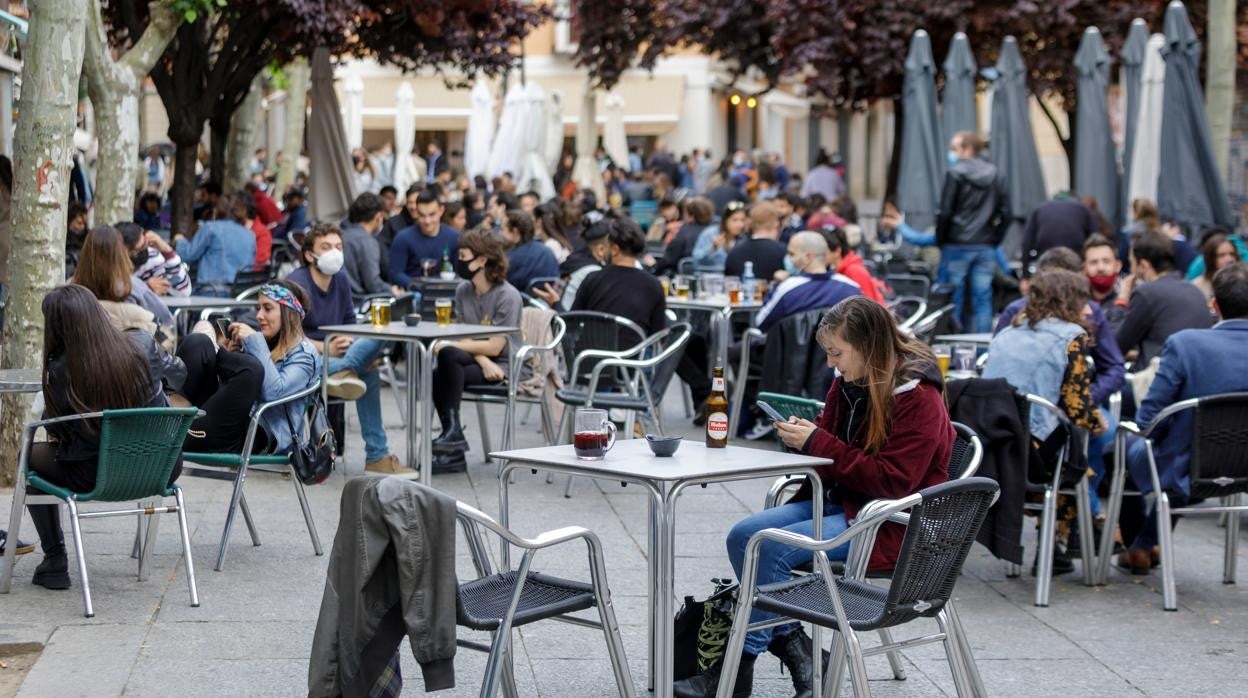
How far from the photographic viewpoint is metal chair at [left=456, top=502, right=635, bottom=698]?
4.67 metres

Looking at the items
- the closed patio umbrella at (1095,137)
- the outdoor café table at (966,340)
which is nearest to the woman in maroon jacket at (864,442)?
the outdoor café table at (966,340)

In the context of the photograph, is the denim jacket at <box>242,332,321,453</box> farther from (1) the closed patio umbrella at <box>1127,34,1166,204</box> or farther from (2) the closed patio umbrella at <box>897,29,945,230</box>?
(2) the closed patio umbrella at <box>897,29,945,230</box>

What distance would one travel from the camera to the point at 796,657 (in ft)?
18.5

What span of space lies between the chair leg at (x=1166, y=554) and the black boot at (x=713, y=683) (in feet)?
8.00

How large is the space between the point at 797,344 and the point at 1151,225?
4.63 metres

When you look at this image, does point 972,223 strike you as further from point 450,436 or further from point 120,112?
point 120,112

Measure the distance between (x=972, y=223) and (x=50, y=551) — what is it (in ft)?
32.5

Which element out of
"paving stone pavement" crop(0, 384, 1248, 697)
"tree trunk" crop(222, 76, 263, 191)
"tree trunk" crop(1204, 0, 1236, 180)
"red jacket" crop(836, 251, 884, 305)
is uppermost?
"tree trunk" crop(1204, 0, 1236, 180)

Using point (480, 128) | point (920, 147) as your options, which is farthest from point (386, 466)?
point (480, 128)

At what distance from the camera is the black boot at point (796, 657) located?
5.61 meters

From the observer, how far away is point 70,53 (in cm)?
877

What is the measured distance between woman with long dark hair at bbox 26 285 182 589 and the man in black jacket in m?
9.49

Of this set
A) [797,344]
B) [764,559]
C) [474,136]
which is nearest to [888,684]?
[764,559]

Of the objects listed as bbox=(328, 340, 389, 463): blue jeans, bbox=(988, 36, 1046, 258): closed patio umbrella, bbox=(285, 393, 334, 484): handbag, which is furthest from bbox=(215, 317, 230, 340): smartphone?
bbox=(988, 36, 1046, 258): closed patio umbrella
